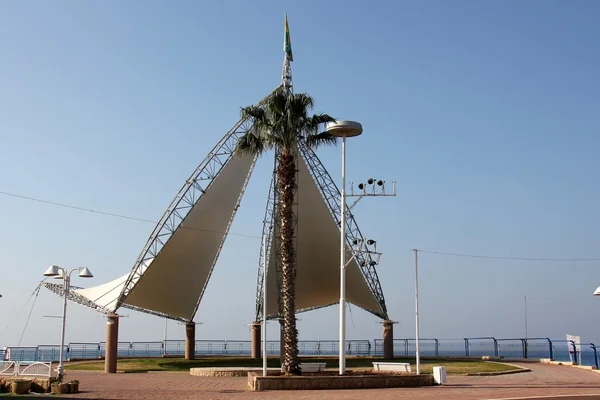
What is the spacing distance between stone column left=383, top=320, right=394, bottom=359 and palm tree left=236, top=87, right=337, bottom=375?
22671mm

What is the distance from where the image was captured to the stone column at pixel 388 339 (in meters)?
51.6

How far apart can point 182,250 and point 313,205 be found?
9220 millimetres

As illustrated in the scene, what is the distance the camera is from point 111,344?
1629 inches

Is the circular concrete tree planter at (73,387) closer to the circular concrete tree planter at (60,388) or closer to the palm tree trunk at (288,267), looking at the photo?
the circular concrete tree planter at (60,388)

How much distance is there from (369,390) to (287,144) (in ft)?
38.1

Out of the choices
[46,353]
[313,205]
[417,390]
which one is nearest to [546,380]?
[417,390]

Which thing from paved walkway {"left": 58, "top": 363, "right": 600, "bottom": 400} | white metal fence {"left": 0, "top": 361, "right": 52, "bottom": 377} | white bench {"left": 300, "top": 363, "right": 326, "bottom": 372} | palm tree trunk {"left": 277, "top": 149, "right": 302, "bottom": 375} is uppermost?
palm tree trunk {"left": 277, "top": 149, "right": 302, "bottom": 375}

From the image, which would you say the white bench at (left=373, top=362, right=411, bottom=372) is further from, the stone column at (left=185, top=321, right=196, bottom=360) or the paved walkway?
the stone column at (left=185, top=321, right=196, bottom=360)

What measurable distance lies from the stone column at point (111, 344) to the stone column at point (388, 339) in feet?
66.3

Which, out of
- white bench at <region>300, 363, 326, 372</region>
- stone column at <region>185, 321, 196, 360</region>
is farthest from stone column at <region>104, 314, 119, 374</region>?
white bench at <region>300, 363, 326, 372</region>

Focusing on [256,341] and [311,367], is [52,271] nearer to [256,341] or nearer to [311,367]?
[311,367]

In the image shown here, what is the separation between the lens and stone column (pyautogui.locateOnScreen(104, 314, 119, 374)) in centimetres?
4003

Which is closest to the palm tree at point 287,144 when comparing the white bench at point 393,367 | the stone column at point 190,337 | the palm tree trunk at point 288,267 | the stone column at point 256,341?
the palm tree trunk at point 288,267

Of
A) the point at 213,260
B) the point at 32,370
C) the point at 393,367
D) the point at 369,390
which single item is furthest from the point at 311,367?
the point at 213,260
